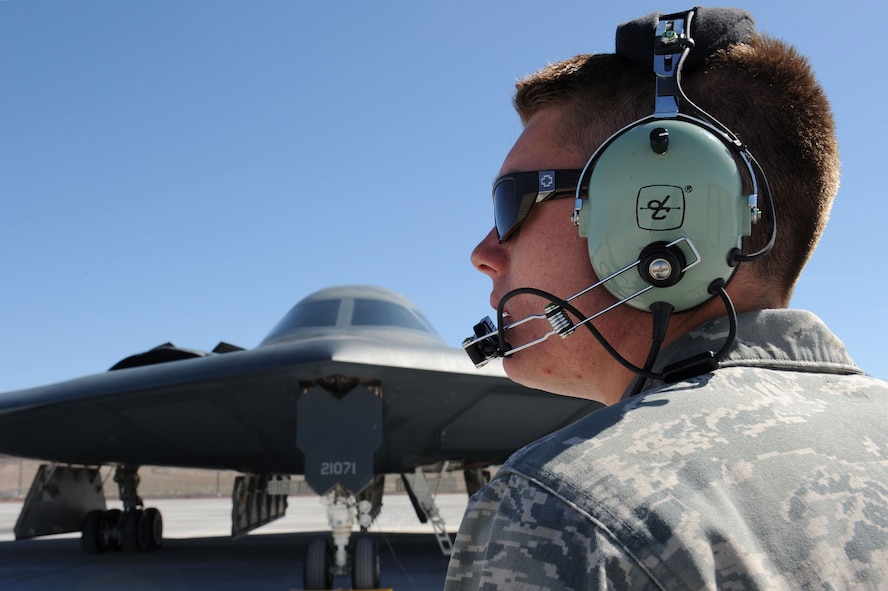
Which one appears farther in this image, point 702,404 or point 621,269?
point 621,269

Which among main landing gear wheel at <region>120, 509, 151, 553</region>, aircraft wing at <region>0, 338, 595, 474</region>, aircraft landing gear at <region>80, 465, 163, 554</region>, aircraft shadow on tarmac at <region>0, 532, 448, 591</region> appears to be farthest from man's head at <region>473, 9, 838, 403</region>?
main landing gear wheel at <region>120, 509, 151, 553</region>

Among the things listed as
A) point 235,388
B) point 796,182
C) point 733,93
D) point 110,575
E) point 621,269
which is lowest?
point 110,575

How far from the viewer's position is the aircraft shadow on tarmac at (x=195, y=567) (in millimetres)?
10023

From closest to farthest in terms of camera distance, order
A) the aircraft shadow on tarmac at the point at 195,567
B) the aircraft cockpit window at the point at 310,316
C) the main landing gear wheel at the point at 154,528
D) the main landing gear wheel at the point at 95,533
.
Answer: the aircraft cockpit window at the point at 310,316, the aircraft shadow on tarmac at the point at 195,567, the main landing gear wheel at the point at 95,533, the main landing gear wheel at the point at 154,528

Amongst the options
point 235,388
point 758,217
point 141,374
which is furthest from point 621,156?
point 141,374

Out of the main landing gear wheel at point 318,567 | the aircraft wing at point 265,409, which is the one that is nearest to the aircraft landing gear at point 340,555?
the main landing gear wheel at point 318,567

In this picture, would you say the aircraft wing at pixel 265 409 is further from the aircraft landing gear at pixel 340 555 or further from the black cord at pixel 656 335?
the black cord at pixel 656 335

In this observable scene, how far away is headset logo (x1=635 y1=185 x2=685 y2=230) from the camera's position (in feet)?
4.47

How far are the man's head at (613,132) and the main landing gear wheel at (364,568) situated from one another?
22.1 ft

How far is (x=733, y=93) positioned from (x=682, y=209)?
1.00ft

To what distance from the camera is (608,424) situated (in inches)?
39.4

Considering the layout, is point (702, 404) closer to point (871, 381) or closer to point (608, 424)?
point (608, 424)

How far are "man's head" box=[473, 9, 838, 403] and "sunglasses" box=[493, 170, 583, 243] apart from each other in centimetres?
2

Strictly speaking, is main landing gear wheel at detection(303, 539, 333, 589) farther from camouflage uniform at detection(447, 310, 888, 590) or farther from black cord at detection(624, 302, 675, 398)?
camouflage uniform at detection(447, 310, 888, 590)
